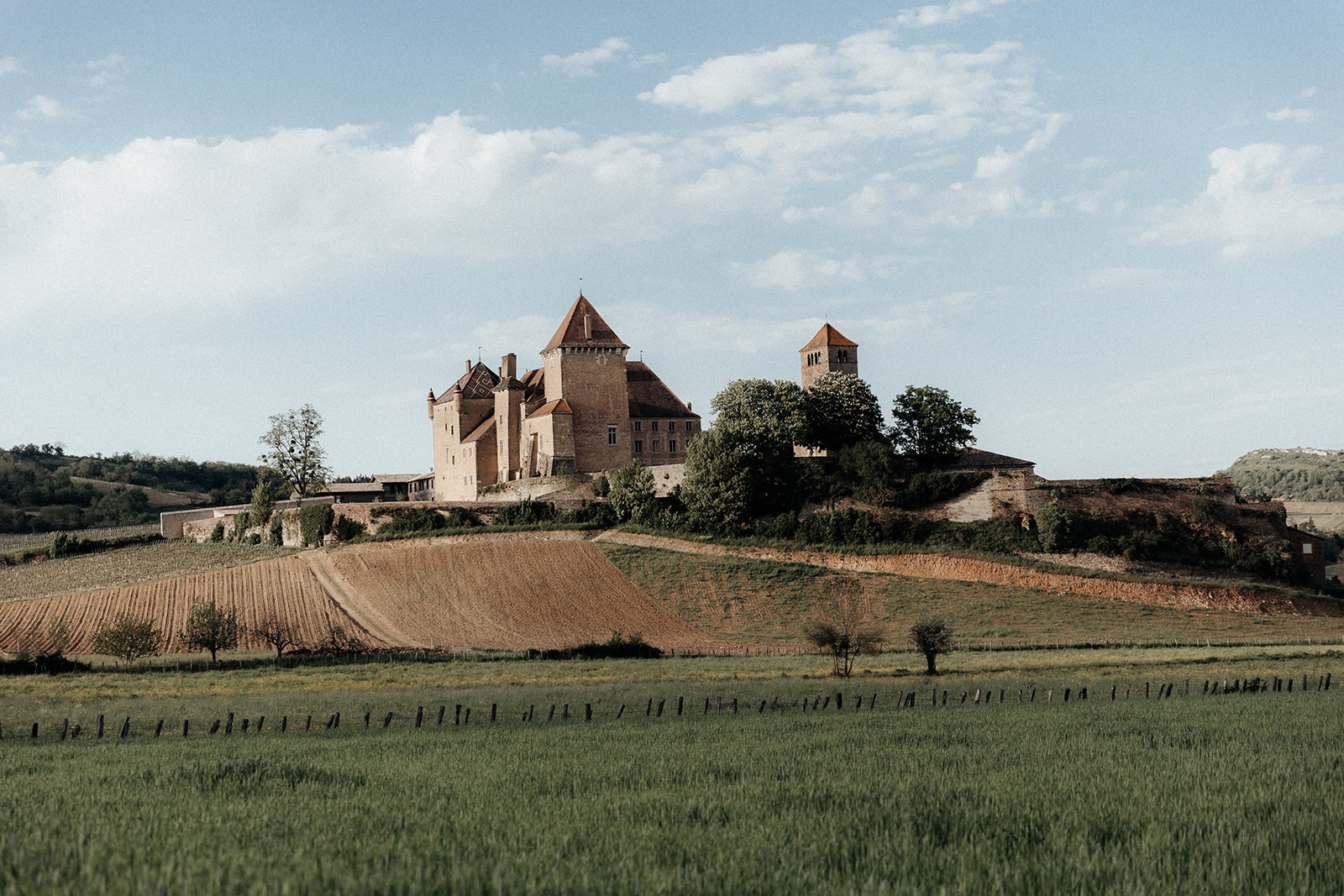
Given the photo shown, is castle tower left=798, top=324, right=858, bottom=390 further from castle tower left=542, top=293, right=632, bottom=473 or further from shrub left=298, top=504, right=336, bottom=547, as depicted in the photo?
shrub left=298, top=504, right=336, bottom=547

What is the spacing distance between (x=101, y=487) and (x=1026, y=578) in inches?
4398

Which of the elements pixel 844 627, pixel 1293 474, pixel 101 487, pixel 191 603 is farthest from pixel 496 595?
pixel 1293 474

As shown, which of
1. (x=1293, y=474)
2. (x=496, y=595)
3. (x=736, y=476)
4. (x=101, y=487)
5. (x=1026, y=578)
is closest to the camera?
(x=1026, y=578)

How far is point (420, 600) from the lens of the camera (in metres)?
57.8

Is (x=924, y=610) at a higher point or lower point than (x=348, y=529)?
lower

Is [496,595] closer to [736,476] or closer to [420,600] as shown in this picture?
[420,600]

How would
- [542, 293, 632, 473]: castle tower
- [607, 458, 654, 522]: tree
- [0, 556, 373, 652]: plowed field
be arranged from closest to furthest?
[0, 556, 373, 652]: plowed field
[607, 458, 654, 522]: tree
[542, 293, 632, 473]: castle tower

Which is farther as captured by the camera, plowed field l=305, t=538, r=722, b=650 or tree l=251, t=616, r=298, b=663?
plowed field l=305, t=538, r=722, b=650

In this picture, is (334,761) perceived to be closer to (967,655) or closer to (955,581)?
(967,655)

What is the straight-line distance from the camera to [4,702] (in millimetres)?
31516

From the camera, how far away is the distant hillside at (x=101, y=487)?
380ft

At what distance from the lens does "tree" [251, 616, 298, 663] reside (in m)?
47.9

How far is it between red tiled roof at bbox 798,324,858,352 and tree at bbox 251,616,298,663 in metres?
48.7

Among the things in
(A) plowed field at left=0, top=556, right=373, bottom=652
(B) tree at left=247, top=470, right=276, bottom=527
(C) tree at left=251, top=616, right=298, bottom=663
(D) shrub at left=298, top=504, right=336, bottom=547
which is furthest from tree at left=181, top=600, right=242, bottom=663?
(B) tree at left=247, top=470, right=276, bottom=527
